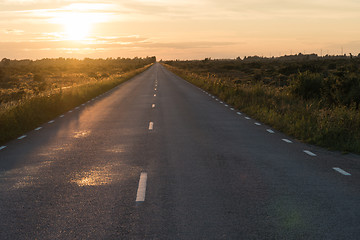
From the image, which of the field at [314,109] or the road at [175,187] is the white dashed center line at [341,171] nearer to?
the road at [175,187]

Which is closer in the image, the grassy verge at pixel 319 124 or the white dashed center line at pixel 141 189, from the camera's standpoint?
the white dashed center line at pixel 141 189

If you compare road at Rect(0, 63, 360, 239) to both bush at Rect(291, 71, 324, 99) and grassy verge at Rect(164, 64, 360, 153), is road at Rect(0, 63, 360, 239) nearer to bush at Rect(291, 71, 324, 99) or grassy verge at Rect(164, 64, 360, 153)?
grassy verge at Rect(164, 64, 360, 153)

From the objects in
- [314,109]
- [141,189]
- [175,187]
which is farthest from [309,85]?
[141,189]

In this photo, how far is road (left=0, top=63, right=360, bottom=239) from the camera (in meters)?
4.35

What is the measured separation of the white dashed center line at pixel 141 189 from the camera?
5371 mm

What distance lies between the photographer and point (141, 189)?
586 cm

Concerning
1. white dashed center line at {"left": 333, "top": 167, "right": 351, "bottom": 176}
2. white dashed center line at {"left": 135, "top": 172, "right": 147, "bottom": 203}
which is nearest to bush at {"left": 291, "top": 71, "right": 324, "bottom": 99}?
white dashed center line at {"left": 333, "top": 167, "right": 351, "bottom": 176}

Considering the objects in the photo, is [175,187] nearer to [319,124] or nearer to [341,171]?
[341,171]

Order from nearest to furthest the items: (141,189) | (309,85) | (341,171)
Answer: (141,189) < (341,171) < (309,85)

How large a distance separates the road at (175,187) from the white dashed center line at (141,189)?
2cm

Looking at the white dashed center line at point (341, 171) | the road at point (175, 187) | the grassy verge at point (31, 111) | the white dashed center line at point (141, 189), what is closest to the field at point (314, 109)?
the road at point (175, 187)

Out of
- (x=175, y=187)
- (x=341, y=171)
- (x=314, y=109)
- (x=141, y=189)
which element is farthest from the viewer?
(x=314, y=109)

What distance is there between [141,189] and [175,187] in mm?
557

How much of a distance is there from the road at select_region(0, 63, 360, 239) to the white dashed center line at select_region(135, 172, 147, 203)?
0.06 feet
